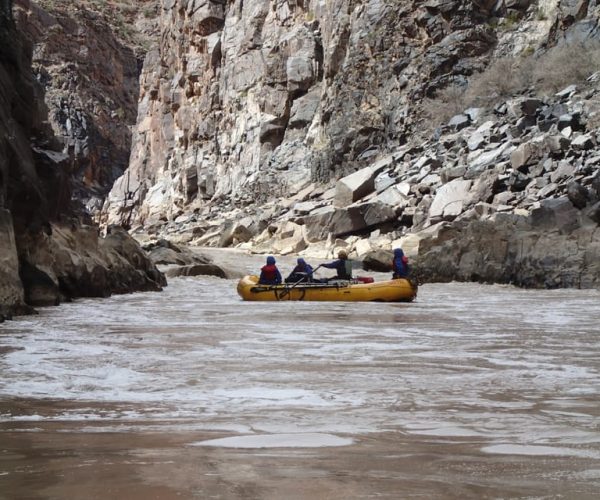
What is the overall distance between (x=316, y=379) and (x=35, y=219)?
314 inches

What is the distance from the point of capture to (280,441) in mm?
3057

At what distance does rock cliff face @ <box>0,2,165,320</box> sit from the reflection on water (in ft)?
3.72

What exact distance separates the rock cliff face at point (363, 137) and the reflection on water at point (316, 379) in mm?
8079

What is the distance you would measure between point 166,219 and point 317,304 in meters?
43.4

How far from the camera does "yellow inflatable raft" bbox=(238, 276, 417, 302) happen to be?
42.6ft

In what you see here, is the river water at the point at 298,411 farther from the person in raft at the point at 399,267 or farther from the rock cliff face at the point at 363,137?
the rock cliff face at the point at 363,137

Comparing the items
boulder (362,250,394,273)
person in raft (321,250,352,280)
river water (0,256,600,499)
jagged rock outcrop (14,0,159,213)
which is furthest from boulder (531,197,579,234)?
jagged rock outcrop (14,0,159,213)

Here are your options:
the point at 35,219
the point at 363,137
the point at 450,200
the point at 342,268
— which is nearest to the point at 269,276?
the point at 342,268

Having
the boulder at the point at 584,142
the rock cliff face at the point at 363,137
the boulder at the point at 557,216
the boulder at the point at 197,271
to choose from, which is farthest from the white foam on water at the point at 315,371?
the boulder at the point at 584,142

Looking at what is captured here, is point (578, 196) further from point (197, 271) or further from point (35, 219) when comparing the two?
point (35, 219)

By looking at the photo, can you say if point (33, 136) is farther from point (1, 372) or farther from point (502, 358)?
point (502, 358)

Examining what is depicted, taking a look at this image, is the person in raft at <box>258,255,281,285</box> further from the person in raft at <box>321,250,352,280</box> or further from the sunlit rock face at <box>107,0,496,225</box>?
the sunlit rock face at <box>107,0,496,225</box>

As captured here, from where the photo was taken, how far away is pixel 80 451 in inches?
112

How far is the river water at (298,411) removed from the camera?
2.38 meters
